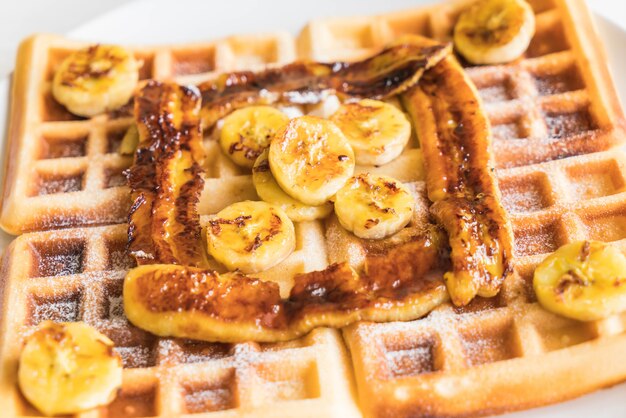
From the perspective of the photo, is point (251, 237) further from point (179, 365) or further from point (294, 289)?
point (179, 365)

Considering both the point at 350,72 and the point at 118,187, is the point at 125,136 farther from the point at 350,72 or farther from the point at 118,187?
the point at 350,72

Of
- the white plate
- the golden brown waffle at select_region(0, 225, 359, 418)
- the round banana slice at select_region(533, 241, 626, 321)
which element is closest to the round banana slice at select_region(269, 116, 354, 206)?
the golden brown waffle at select_region(0, 225, 359, 418)

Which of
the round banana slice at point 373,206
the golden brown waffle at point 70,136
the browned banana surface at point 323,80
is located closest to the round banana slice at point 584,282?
the round banana slice at point 373,206

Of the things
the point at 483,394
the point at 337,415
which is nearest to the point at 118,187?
the point at 337,415

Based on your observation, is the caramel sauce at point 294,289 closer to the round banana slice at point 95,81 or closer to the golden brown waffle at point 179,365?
the golden brown waffle at point 179,365

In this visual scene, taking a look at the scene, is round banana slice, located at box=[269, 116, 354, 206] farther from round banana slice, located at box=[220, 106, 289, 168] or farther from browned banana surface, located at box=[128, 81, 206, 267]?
browned banana surface, located at box=[128, 81, 206, 267]

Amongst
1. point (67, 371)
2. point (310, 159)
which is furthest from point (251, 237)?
point (67, 371)
